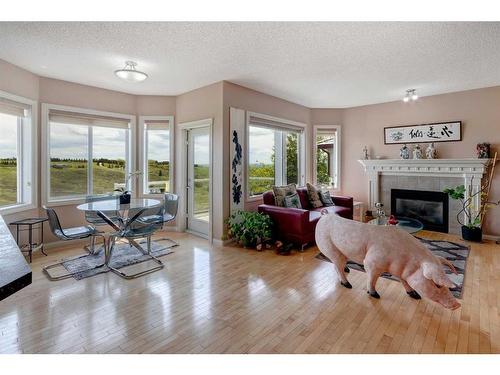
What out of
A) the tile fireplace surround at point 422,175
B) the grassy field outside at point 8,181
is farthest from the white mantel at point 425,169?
the grassy field outside at point 8,181

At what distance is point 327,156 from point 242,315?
4.82 metres

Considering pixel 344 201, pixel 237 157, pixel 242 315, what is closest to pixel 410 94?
pixel 344 201

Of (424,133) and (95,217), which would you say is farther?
(424,133)

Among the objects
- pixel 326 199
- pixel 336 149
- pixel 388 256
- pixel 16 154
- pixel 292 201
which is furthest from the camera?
pixel 336 149

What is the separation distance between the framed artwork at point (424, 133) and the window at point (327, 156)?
1048 mm

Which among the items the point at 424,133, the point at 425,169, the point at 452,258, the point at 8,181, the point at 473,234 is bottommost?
the point at 452,258

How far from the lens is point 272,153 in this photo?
5.45m

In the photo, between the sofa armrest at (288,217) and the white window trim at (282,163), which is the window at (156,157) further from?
the sofa armrest at (288,217)

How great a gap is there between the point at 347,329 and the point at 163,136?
4.41 meters

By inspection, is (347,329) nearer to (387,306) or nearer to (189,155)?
(387,306)

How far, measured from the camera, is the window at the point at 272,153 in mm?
4934

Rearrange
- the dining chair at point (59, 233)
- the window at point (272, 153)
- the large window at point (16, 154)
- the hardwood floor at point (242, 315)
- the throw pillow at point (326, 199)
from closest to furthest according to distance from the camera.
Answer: the hardwood floor at point (242, 315), the dining chair at point (59, 233), the large window at point (16, 154), the window at point (272, 153), the throw pillow at point (326, 199)

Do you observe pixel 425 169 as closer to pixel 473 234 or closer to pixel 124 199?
pixel 473 234

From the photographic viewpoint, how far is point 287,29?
2609 mm
